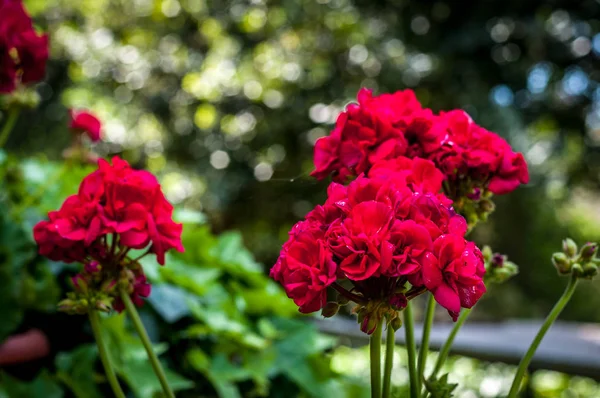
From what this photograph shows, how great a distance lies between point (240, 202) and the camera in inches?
222

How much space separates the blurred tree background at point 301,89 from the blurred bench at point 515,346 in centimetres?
213

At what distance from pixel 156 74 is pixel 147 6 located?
2.66 ft

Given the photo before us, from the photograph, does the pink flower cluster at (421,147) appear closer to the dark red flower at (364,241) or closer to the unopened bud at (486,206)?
the unopened bud at (486,206)

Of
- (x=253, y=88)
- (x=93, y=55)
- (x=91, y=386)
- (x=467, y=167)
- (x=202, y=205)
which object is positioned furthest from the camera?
(x=93, y=55)

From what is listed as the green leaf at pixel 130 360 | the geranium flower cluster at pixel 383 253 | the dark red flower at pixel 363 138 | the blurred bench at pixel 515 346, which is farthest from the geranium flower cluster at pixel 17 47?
the blurred bench at pixel 515 346

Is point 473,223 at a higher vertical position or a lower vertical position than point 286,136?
higher

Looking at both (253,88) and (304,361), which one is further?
(253,88)

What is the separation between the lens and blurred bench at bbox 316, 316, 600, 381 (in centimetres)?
154

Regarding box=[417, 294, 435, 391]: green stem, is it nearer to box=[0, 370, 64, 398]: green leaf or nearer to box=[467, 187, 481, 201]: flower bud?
box=[467, 187, 481, 201]: flower bud

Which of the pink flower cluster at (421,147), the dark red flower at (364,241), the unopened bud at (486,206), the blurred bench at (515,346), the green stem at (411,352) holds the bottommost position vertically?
the blurred bench at (515,346)

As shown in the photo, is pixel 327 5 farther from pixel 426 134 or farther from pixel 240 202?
pixel 426 134

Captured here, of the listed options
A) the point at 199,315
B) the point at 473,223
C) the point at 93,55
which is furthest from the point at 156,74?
the point at 473,223

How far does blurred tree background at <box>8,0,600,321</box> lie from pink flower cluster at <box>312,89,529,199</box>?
350 cm

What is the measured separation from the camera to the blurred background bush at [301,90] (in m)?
4.62
